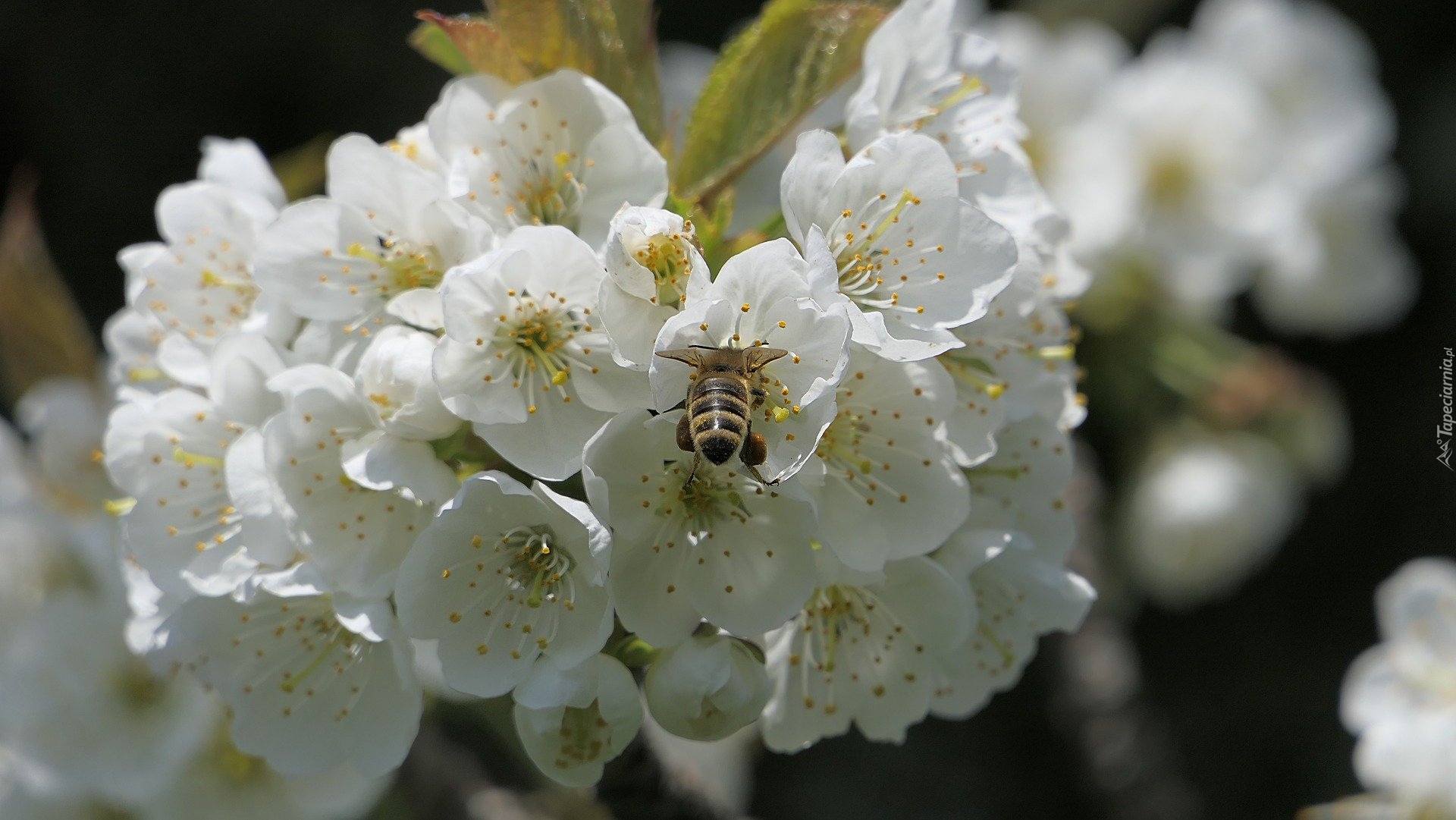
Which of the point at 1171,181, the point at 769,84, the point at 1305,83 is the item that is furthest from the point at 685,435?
the point at 1305,83

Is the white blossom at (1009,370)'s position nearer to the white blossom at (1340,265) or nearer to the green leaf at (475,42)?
the green leaf at (475,42)

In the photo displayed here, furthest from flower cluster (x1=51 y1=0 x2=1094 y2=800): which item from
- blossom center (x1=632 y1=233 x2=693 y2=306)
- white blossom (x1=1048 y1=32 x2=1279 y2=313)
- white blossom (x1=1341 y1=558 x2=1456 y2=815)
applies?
white blossom (x1=1048 y1=32 x2=1279 y2=313)

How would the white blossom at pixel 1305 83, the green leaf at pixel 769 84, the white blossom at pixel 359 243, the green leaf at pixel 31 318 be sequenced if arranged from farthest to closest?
1. the white blossom at pixel 1305 83
2. the green leaf at pixel 31 318
3. the green leaf at pixel 769 84
4. the white blossom at pixel 359 243

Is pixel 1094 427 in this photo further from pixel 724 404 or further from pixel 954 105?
pixel 724 404

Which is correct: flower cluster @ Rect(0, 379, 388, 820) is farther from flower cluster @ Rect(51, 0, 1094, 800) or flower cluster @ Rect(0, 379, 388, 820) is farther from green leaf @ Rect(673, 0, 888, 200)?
green leaf @ Rect(673, 0, 888, 200)

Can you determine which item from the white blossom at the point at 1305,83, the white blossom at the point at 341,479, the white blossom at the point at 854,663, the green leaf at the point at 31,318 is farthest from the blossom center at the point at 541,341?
the white blossom at the point at 1305,83

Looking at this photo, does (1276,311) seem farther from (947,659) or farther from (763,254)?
(763,254)
